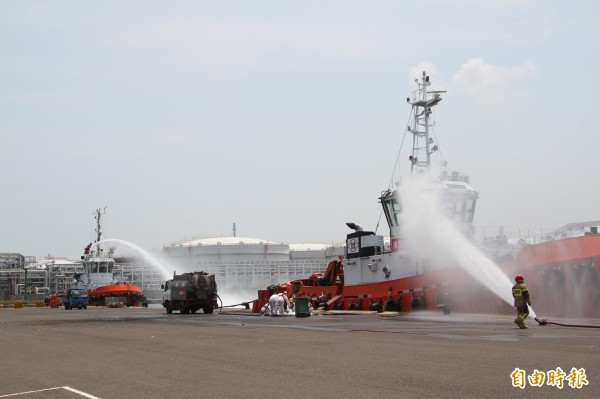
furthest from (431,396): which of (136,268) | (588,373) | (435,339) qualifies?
(136,268)

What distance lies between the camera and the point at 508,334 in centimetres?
1579

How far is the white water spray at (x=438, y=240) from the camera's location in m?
25.2

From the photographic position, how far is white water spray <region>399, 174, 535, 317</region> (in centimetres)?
2516

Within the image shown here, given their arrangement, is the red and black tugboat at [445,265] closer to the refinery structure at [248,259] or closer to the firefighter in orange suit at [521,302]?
the firefighter in orange suit at [521,302]

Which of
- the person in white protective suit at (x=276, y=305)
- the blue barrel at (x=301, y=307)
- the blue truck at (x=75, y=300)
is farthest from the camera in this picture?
the blue truck at (x=75, y=300)

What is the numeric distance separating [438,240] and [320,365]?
18.5 meters

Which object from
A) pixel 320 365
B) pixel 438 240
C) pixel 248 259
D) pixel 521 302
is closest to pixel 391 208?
pixel 438 240

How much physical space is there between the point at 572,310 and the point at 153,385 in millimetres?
17356

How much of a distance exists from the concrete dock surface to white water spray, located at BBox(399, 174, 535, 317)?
7369 millimetres

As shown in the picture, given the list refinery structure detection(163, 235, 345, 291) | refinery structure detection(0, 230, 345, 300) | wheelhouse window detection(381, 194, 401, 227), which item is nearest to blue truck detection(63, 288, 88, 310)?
refinery structure detection(0, 230, 345, 300)

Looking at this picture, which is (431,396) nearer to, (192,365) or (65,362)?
(192,365)

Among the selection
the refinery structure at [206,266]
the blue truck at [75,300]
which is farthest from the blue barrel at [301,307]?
the refinery structure at [206,266]

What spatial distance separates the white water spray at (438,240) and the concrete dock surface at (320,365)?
7.37 m

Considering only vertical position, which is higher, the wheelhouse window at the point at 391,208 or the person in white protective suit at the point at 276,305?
the wheelhouse window at the point at 391,208
